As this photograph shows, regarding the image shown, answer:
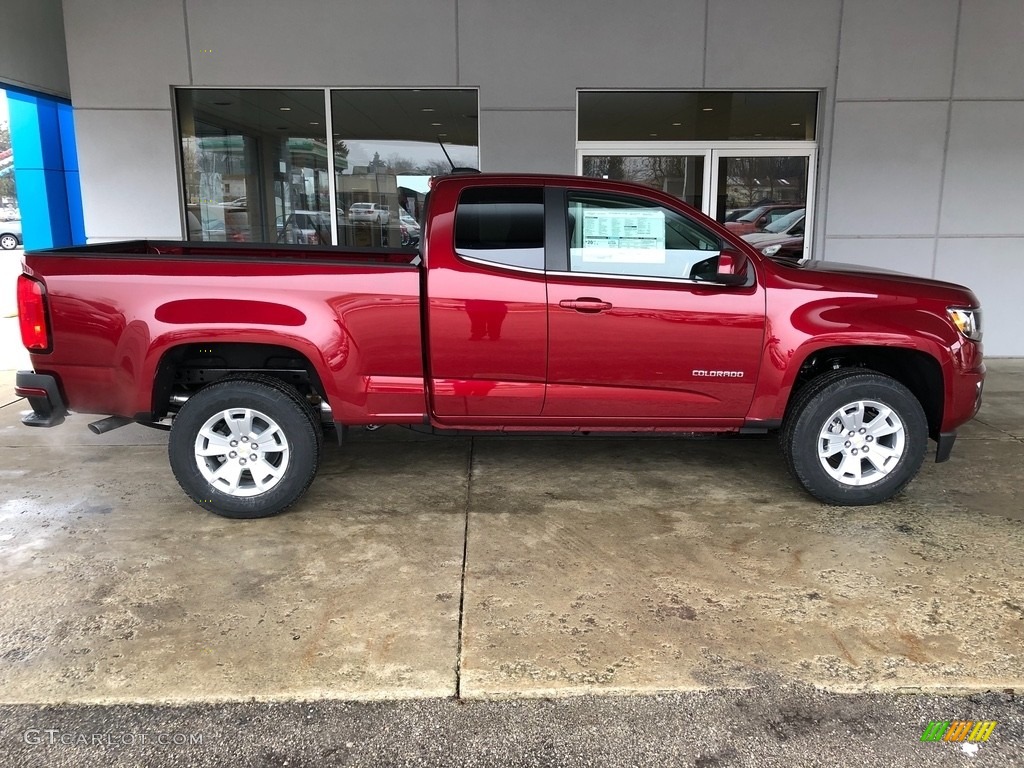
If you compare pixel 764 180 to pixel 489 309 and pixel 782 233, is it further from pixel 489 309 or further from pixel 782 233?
pixel 489 309

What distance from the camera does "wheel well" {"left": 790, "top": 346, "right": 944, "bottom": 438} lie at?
189 inches

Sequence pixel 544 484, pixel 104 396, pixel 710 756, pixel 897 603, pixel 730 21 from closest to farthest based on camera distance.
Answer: pixel 710 756, pixel 897 603, pixel 104 396, pixel 544 484, pixel 730 21

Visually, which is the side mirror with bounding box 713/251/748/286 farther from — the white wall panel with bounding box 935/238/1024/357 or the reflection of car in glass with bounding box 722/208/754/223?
the white wall panel with bounding box 935/238/1024/357

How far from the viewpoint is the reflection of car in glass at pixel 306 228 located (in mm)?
9188

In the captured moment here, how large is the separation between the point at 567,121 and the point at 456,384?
5.11 metres

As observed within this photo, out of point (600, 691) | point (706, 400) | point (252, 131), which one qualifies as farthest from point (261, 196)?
point (600, 691)

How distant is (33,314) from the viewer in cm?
437

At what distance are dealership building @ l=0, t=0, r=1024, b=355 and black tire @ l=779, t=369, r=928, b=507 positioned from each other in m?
4.87

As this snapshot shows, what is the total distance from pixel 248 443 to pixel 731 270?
2.95 metres

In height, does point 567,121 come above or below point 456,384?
above

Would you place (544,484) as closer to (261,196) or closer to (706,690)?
(706,690)

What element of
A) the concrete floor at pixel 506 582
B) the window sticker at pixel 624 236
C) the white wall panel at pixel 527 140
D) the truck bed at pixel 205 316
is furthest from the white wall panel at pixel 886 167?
the truck bed at pixel 205 316

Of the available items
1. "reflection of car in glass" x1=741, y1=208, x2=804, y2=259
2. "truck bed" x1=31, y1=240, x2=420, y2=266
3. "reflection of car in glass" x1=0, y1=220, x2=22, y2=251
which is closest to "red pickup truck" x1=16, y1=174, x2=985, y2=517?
"truck bed" x1=31, y1=240, x2=420, y2=266

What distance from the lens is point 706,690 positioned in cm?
306
